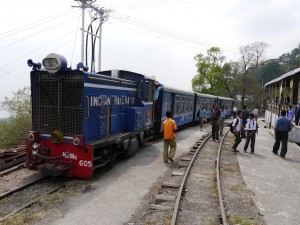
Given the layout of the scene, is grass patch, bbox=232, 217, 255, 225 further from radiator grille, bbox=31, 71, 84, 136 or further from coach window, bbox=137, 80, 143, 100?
coach window, bbox=137, 80, 143, 100

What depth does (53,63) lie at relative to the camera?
7.06 metres

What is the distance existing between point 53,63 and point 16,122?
1141 centimetres

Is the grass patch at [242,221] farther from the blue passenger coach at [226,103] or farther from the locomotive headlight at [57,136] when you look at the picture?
the blue passenger coach at [226,103]

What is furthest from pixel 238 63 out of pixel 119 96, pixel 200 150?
pixel 119 96

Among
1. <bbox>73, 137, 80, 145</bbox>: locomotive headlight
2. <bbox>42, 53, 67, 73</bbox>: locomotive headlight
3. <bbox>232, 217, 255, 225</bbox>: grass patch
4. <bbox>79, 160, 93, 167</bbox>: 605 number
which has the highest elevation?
<bbox>42, 53, 67, 73</bbox>: locomotive headlight

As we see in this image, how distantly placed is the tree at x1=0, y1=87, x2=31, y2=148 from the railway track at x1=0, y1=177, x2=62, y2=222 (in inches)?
406

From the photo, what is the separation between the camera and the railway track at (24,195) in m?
5.48

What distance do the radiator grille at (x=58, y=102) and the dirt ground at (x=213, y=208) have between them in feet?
8.63

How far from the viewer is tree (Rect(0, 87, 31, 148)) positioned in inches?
659

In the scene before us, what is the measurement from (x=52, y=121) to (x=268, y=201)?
5567 mm

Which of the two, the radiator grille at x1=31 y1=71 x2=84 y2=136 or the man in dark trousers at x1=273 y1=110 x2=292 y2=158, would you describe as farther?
the man in dark trousers at x1=273 y1=110 x2=292 y2=158

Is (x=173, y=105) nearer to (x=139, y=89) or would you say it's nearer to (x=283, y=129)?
(x=139, y=89)

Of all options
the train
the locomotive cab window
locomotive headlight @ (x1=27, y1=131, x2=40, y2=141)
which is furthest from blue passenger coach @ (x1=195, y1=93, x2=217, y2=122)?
locomotive headlight @ (x1=27, y1=131, x2=40, y2=141)

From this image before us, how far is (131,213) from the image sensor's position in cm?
555
